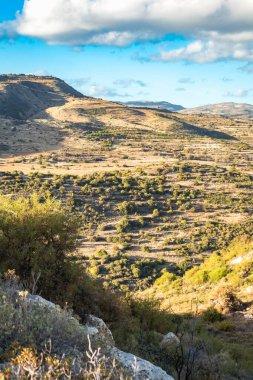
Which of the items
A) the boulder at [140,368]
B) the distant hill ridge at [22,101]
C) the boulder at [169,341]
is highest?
the distant hill ridge at [22,101]

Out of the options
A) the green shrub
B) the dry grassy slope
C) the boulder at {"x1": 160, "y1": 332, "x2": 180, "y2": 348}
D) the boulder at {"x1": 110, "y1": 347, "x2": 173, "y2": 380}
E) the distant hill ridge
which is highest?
the distant hill ridge

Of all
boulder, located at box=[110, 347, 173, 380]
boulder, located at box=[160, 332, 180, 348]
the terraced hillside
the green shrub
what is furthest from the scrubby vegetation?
the terraced hillside

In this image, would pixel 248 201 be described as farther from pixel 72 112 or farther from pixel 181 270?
pixel 72 112

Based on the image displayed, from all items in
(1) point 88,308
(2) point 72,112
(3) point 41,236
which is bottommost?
(1) point 88,308

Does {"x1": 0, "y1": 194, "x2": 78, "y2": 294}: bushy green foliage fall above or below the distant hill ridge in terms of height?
below

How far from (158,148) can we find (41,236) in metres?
87.7

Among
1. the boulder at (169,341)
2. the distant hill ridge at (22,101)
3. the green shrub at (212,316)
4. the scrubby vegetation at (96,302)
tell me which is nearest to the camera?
the scrubby vegetation at (96,302)

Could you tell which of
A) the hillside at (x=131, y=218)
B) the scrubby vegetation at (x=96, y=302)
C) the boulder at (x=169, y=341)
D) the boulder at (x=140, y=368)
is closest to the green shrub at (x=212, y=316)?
the scrubby vegetation at (x=96, y=302)

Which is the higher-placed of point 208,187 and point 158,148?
point 158,148

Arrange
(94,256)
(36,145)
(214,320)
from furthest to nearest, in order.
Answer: (36,145) < (94,256) < (214,320)

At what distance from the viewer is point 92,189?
6331cm

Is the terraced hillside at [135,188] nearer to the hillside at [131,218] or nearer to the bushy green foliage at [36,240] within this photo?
the hillside at [131,218]

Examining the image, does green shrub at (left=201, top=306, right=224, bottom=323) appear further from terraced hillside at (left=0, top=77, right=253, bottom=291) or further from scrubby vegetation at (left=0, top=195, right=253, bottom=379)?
terraced hillside at (left=0, top=77, right=253, bottom=291)

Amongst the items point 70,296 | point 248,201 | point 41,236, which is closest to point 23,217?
point 41,236
